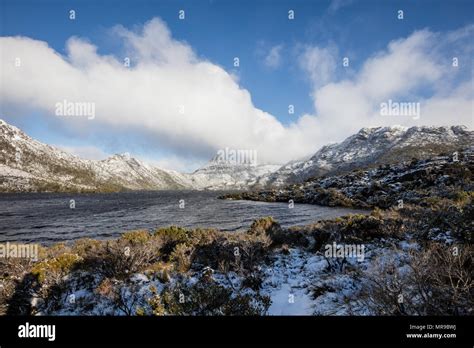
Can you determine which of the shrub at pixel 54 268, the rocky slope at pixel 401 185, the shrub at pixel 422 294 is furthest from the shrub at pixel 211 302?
the rocky slope at pixel 401 185

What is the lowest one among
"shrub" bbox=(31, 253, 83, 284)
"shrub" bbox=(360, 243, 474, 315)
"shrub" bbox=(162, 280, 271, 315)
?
"shrub" bbox=(162, 280, 271, 315)

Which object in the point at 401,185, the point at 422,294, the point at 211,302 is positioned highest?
the point at 401,185

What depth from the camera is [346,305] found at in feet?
25.9

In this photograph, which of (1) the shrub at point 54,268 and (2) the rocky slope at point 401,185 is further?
(2) the rocky slope at point 401,185

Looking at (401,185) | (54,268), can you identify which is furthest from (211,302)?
(401,185)

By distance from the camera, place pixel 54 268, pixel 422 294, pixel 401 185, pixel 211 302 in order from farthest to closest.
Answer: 1. pixel 401 185
2. pixel 54 268
3. pixel 211 302
4. pixel 422 294

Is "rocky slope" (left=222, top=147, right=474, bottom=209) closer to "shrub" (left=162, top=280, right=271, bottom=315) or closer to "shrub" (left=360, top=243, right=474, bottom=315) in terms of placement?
"shrub" (left=360, top=243, right=474, bottom=315)

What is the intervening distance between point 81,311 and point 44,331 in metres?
5.07

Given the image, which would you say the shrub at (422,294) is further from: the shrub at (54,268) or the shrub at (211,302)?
the shrub at (54,268)

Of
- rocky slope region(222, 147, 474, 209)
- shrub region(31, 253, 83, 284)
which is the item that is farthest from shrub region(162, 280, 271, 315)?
rocky slope region(222, 147, 474, 209)

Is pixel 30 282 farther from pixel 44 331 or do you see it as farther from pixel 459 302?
pixel 459 302

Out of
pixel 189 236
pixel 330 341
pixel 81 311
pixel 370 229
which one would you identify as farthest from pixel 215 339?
pixel 370 229

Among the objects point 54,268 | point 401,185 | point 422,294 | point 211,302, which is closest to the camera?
point 422,294

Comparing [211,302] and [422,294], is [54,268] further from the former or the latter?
[422,294]
